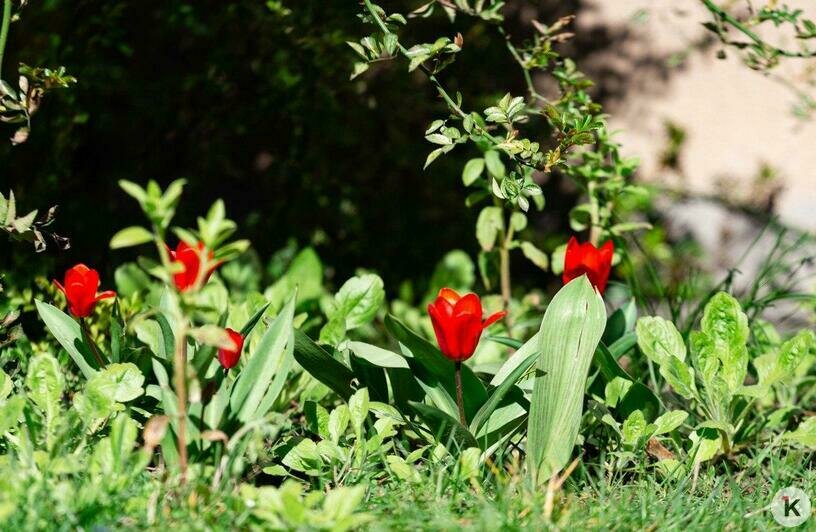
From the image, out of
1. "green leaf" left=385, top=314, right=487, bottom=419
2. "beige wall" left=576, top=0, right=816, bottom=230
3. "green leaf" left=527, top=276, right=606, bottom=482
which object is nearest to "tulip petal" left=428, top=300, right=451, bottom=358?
"green leaf" left=385, top=314, right=487, bottom=419

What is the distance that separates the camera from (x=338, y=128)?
386 centimetres

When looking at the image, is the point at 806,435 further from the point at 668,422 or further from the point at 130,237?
the point at 130,237

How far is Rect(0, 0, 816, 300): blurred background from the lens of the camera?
3195 millimetres

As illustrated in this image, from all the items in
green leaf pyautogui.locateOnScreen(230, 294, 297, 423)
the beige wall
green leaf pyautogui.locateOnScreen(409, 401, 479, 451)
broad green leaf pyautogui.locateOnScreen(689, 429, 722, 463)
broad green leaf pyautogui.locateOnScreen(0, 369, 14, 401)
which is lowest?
the beige wall

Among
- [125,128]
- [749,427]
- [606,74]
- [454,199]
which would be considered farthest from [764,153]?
[125,128]

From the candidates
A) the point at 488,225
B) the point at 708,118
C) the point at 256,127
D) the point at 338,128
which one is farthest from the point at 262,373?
the point at 708,118

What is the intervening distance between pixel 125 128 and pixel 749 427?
2.56m

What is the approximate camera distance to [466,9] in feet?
7.70

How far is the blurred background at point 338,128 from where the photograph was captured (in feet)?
10.5

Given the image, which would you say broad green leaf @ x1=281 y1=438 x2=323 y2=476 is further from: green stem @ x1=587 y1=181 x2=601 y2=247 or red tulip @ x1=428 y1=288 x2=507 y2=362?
green stem @ x1=587 y1=181 x2=601 y2=247

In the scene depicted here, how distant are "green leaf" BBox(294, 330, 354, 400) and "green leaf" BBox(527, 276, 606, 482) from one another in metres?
0.47

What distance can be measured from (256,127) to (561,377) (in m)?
2.13

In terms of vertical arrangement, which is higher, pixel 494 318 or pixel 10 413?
pixel 10 413

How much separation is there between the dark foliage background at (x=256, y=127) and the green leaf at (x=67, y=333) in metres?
0.69
